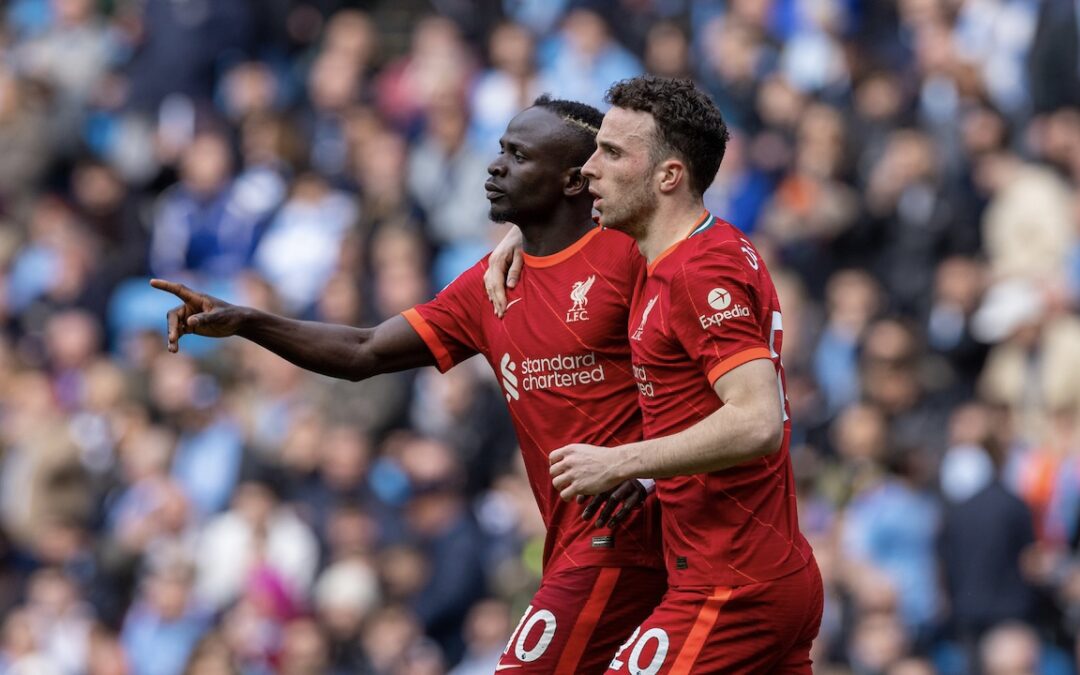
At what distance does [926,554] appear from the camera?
13.1 m

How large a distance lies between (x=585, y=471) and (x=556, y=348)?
95 centimetres

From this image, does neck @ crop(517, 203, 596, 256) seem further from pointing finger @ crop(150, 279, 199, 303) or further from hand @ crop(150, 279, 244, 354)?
pointing finger @ crop(150, 279, 199, 303)

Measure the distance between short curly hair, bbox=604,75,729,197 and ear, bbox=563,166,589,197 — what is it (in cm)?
60

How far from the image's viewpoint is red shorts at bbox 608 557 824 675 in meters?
6.77

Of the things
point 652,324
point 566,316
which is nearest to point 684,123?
point 652,324

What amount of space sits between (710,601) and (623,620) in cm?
67

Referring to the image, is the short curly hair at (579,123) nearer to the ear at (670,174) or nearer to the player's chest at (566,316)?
the player's chest at (566,316)

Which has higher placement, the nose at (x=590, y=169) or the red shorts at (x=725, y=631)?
the nose at (x=590, y=169)

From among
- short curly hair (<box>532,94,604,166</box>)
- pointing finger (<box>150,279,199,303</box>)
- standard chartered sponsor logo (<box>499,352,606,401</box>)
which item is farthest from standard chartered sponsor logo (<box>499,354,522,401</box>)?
pointing finger (<box>150,279,199,303</box>)

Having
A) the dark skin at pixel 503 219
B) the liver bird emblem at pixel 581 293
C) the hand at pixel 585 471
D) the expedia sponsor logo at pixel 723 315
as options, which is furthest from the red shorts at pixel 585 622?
the expedia sponsor logo at pixel 723 315

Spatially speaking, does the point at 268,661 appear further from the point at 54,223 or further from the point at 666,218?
the point at 666,218

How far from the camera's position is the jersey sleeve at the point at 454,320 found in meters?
7.92

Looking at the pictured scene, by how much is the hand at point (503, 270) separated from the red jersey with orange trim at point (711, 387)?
857mm

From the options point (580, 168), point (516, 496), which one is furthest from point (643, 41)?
point (580, 168)
